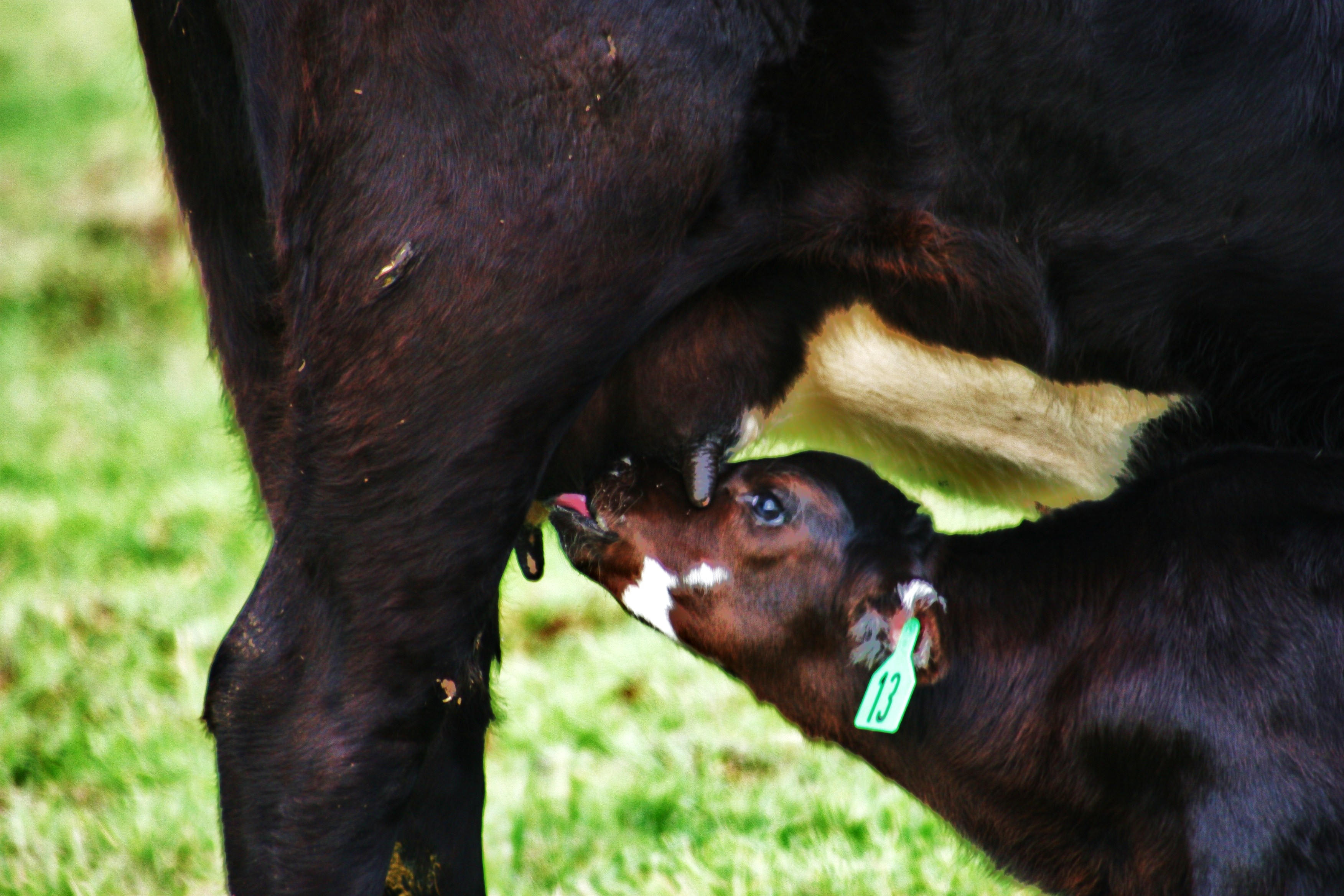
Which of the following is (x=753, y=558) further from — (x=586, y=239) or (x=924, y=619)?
(x=586, y=239)

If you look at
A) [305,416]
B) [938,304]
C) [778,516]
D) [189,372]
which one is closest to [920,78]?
[938,304]

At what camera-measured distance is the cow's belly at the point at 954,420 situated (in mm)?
2523

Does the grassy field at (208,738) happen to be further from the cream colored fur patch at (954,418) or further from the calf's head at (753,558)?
the cream colored fur patch at (954,418)

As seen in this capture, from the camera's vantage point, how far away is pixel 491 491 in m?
2.11

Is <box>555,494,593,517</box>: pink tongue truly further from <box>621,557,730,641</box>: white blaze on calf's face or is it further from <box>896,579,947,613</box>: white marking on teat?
<box>896,579,947,613</box>: white marking on teat

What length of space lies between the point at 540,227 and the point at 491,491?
0.40m

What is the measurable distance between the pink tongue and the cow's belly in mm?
388

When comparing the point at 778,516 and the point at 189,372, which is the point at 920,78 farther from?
the point at 189,372

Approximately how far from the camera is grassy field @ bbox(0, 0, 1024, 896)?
121 inches

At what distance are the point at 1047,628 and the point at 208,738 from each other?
1.61 metres

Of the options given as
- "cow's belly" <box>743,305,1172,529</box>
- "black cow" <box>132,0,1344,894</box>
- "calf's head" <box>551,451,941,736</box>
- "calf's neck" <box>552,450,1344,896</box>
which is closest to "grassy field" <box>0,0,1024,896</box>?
"calf's neck" <box>552,450,1344,896</box>

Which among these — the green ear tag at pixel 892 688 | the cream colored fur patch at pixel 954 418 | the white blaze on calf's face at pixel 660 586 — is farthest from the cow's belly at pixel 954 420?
the green ear tag at pixel 892 688

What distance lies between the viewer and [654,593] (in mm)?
2645

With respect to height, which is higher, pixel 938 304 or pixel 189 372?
pixel 189 372
